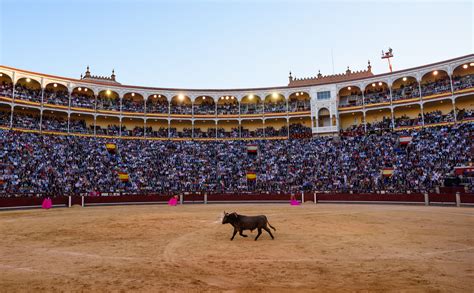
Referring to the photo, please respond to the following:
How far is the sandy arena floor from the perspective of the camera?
19.3ft

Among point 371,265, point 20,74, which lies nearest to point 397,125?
point 371,265

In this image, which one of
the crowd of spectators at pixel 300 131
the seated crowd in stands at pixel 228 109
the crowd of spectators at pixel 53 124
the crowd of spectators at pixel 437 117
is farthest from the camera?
the seated crowd in stands at pixel 228 109

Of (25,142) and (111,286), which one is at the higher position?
(25,142)

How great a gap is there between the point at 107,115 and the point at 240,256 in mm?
42400

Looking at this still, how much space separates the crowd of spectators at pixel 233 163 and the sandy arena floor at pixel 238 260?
2064cm

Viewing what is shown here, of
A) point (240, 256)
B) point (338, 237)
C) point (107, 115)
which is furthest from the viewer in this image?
point (107, 115)

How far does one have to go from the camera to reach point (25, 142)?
34875mm

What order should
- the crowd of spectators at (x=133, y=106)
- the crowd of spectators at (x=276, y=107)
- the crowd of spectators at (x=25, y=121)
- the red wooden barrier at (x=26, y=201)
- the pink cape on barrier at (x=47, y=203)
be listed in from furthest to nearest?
the crowd of spectators at (x=276, y=107) → the crowd of spectators at (x=133, y=106) → the crowd of spectators at (x=25, y=121) → the pink cape on barrier at (x=47, y=203) → the red wooden barrier at (x=26, y=201)

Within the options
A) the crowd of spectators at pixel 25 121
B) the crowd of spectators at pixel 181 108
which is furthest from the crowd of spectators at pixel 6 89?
the crowd of spectators at pixel 181 108

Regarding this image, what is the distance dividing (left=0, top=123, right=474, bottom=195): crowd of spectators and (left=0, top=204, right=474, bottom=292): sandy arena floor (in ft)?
67.7

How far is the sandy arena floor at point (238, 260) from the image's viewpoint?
588 cm

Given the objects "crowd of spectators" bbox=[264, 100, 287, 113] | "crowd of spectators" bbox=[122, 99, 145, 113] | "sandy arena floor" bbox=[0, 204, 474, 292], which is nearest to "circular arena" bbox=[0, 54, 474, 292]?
"sandy arena floor" bbox=[0, 204, 474, 292]

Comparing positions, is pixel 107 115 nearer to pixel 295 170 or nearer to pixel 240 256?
pixel 295 170

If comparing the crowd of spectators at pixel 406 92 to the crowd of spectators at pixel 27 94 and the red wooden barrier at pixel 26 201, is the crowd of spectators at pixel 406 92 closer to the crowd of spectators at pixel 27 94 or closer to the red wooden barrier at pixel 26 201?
the red wooden barrier at pixel 26 201
